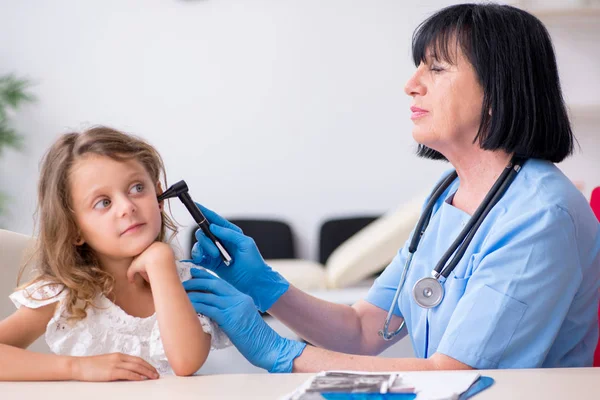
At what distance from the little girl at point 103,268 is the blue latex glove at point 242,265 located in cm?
16

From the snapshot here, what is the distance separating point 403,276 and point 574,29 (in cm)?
320

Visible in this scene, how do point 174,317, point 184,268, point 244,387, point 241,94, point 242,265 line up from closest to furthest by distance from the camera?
point 244,387, point 174,317, point 184,268, point 242,265, point 241,94

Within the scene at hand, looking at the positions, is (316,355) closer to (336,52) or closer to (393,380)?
(393,380)

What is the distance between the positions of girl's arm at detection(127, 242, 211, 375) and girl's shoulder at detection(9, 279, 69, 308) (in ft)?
0.49

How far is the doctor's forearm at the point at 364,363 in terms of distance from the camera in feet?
4.06

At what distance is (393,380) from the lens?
3.12 feet

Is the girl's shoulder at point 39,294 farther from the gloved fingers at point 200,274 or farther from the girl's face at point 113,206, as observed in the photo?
the gloved fingers at point 200,274

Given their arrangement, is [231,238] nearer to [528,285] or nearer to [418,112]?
[418,112]

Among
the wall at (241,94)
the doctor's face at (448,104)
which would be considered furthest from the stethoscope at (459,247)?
the wall at (241,94)

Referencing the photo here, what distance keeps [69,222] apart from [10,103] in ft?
10.2

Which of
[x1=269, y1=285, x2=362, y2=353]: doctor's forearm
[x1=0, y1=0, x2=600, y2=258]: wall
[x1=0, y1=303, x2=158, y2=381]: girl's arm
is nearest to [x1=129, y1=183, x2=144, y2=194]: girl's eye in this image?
[x1=0, y1=303, x2=158, y2=381]: girl's arm

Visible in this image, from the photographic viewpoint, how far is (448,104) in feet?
4.71

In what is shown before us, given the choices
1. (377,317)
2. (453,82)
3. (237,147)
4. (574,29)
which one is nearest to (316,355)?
(377,317)

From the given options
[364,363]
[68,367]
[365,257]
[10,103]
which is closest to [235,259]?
[364,363]
